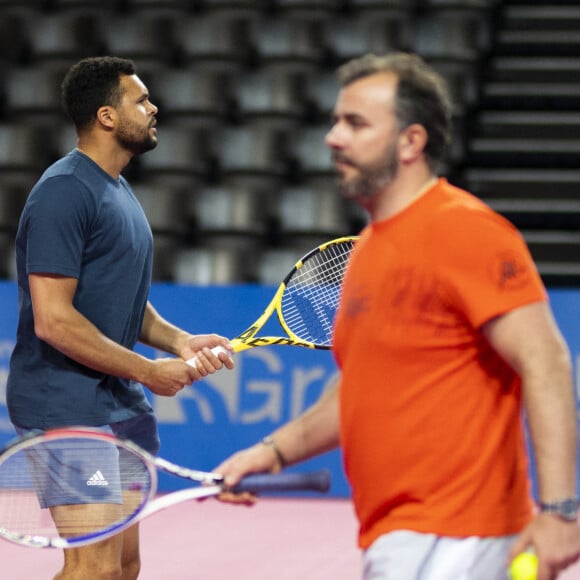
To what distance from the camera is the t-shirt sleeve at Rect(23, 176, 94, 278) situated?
2758 mm

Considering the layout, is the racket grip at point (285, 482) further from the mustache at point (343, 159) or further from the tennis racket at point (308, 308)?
the tennis racket at point (308, 308)

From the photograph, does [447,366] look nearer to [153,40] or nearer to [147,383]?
[147,383]

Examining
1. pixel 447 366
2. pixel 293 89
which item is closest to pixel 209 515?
pixel 293 89

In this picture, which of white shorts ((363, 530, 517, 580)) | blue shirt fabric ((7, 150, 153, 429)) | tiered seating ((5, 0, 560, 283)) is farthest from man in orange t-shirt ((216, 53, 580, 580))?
tiered seating ((5, 0, 560, 283))

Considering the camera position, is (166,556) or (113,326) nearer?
(113,326)

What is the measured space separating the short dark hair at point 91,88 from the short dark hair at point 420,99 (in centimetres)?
118

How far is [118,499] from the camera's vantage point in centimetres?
278

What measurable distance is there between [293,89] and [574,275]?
211 cm

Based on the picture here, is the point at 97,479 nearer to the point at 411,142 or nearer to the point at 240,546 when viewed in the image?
the point at 411,142

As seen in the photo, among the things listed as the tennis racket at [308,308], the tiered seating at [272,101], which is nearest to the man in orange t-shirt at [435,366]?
the tennis racket at [308,308]

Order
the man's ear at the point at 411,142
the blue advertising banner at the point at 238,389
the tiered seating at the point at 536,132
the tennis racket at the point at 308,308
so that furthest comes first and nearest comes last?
1. the tiered seating at the point at 536,132
2. the blue advertising banner at the point at 238,389
3. the tennis racket at the point at 308,308
4. the man's ear at the point at 411,142

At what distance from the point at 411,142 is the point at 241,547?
308cm

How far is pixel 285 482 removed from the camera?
209 cm

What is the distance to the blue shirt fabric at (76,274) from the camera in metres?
2.79
